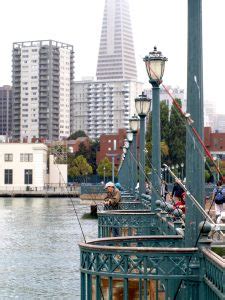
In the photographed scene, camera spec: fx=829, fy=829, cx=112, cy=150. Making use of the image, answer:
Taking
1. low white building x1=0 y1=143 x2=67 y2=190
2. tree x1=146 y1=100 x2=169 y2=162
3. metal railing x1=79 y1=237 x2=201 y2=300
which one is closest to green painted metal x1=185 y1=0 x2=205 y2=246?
metal railing x1=79 y1=237 x2=201 y2=300

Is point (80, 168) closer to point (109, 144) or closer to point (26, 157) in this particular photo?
point (109, 144)

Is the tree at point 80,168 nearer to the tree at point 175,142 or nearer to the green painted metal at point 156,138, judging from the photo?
the tree at point 175,142

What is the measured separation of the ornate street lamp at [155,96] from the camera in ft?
65.8

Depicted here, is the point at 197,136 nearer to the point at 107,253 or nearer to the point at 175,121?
the point at 107,253

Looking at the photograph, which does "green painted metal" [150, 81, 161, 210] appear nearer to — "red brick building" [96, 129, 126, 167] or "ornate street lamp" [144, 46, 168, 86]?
"ornate street lamp" [144, 46, 168, 86]

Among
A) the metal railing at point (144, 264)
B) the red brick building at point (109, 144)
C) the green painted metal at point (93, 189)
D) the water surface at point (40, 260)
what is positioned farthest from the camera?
the red brick building at point (109, 144)

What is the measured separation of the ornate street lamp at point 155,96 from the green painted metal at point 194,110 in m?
7.67

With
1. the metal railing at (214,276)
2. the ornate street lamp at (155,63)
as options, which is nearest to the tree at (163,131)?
the ornate street lamp at (155,63)

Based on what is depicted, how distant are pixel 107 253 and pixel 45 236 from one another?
3264 centimetres

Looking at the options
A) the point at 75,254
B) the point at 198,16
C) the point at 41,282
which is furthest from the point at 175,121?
the point at 198,16

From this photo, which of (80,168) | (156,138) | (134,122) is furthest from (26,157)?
(156,138)

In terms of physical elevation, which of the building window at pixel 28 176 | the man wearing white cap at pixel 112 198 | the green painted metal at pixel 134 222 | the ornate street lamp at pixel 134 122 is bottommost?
the building window at pixel 28 176

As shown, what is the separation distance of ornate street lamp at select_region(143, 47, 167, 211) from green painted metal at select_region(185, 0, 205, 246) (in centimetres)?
767

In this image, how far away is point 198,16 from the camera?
11.4 metres
